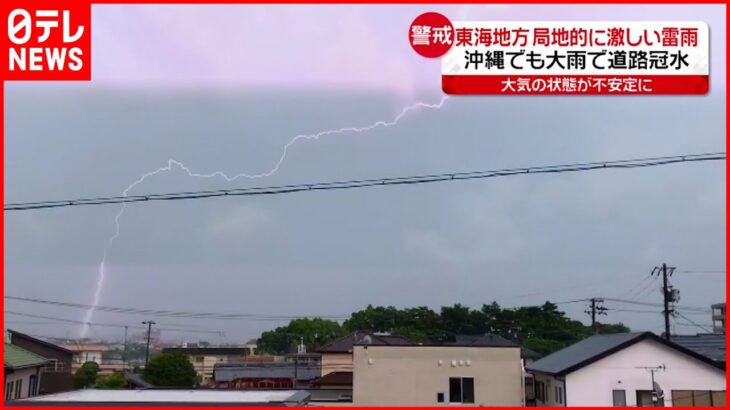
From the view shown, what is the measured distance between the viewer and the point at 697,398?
52.1ft

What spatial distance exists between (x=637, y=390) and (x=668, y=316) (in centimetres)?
1304

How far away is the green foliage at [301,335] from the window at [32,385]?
30.4 metres

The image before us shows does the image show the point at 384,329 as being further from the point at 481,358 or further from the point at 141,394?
the point at 141,394

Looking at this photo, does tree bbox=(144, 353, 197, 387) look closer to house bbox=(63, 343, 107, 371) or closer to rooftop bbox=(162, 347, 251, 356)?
rooftop bbox=(162, 347, 251, 356)

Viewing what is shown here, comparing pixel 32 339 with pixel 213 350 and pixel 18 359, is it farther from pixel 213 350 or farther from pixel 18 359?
pixel 213 350

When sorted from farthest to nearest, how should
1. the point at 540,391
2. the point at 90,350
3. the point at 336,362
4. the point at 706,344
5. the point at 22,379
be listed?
the point at 90,350 → the point at 336,362 → the point at 706,344 → the point at 540,391 → the point at 22,379

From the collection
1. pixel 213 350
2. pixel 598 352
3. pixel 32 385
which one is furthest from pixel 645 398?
pixel 213 350

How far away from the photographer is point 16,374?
18438 mm

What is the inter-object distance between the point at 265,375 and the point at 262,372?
1.46 feet

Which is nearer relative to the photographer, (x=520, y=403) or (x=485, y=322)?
(x=520, y=403)

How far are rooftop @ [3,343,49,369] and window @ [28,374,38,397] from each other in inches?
22.4

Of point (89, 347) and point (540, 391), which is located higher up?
point (540, 391)

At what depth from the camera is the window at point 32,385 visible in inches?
792

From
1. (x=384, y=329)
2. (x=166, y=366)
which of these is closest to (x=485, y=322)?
(x=384, y=329)
